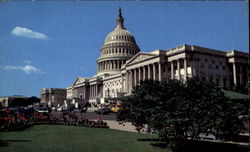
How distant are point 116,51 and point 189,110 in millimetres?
128606

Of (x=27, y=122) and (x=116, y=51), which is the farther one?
(x=116, y=51)

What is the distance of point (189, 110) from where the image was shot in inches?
669

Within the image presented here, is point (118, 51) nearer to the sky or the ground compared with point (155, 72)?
nearer to the sky

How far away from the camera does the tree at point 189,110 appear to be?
1664 cm

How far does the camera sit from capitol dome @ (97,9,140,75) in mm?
140625

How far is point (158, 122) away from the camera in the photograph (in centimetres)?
1750

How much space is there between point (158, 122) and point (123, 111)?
221 inches

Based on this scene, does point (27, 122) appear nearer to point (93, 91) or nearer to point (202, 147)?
point (202, 147)

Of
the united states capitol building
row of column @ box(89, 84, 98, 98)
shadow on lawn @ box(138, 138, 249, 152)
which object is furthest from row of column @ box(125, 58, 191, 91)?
shadow on lawn @ box(138, 138, 249, 152)

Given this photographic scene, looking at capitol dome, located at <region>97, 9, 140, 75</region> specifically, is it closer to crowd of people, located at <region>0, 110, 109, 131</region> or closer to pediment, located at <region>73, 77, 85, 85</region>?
pediment, located at <region>73, 77, 85, 85</region>

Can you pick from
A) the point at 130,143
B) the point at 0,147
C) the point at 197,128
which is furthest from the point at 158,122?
the point at 0,147

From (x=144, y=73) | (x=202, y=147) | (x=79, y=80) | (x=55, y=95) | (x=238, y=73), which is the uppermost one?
(x=79, y=80)

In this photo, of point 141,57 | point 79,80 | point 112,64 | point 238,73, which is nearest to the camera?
point 238,73

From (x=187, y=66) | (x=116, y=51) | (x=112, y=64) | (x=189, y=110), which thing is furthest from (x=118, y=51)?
(x=189, y=110)
